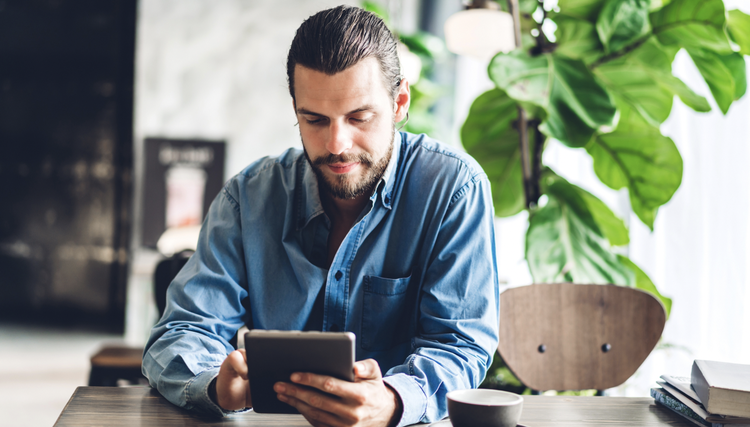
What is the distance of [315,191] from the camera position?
48.8 inches

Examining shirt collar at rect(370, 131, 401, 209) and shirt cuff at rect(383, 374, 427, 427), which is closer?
shirt cuff at rect(383, 374, 427, 427)

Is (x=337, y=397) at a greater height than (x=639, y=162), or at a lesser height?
lesser

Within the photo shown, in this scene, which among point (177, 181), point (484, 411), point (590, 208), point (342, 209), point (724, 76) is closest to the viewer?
point (484, 411)

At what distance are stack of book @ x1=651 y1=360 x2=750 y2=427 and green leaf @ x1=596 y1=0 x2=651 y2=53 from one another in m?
1.14

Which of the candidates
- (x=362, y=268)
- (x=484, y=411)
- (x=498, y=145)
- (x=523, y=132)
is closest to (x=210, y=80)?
(x=498, y=145)

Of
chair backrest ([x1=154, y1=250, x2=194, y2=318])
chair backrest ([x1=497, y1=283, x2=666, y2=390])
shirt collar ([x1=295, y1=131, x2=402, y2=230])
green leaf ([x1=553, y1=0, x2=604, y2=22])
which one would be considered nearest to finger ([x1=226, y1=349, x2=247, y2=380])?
shirt collar ([x1=295, y1=131, x2=402, y2=230])

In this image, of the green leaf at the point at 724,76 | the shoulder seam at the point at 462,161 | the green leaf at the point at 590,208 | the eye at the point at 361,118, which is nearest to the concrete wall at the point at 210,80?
the green leaf at the point at 590,208

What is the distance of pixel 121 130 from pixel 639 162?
399cm

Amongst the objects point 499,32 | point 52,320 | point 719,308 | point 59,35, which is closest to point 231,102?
point 59,35

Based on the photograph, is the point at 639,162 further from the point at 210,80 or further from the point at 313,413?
the point at 210,80

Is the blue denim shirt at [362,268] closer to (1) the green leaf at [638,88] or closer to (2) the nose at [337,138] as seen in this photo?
(2) the nose at [337,138]

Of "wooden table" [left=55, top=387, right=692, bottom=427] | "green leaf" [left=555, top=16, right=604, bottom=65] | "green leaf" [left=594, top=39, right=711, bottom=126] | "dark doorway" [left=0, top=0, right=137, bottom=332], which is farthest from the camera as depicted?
"dark doorway" [left=0, top=0, right=137, bottom=332]

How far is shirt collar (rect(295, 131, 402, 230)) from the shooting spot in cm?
120

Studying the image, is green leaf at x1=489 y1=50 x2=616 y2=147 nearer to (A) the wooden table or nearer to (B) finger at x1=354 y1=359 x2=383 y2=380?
(A) the wooden table
